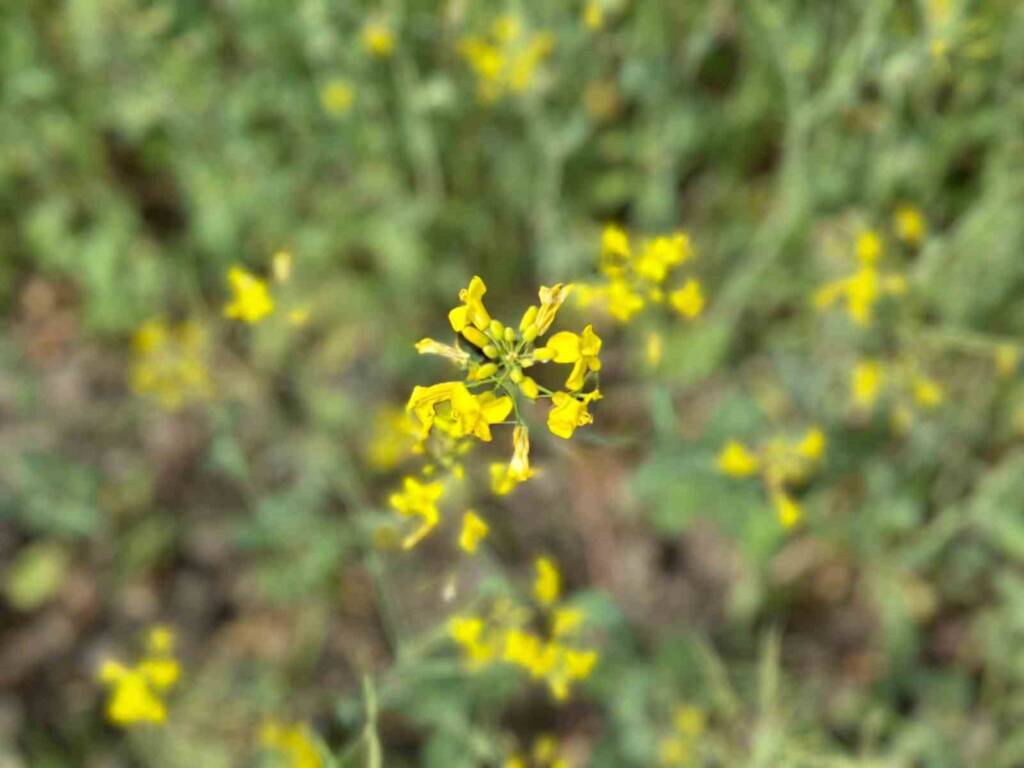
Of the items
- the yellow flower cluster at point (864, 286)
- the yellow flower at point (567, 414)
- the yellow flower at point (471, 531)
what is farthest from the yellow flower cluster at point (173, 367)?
the yellow flower cluster at point (864, 286)

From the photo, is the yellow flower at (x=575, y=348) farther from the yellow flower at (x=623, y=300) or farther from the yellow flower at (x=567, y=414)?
the yellow flower at (x=623, y=300)

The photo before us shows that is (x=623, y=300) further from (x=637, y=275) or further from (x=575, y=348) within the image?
(x=575, y=348)

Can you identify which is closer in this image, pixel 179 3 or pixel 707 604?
pixel 179 3

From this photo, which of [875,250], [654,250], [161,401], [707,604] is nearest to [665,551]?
[707,604]

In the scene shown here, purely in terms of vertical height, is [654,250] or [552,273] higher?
[552,273]

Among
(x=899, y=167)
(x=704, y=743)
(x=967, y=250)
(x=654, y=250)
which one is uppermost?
(x=899, y=167)

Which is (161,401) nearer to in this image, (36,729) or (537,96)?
(36,729)
